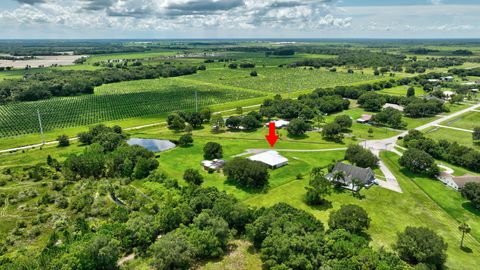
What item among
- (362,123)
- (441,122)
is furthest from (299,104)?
(441,122)

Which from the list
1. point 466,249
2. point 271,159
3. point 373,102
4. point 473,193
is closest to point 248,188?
point 271,159

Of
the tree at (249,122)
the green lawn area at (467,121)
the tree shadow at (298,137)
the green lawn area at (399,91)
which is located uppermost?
the green lawn area at (399,91)

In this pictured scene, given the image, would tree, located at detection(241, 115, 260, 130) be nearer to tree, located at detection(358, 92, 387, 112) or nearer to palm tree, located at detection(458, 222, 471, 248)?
tree, located at detection(358, 92, 387, 112)

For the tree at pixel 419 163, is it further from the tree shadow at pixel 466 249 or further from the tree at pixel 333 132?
the tree shadow at pixel 466 249

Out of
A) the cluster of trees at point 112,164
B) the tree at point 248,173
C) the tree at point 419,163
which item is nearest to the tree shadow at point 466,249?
the tree at point 419,163

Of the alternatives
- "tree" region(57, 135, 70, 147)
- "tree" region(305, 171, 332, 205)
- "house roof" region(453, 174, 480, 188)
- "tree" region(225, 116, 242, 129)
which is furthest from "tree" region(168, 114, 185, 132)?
"house roof" region(453, 174, 480, 188)
